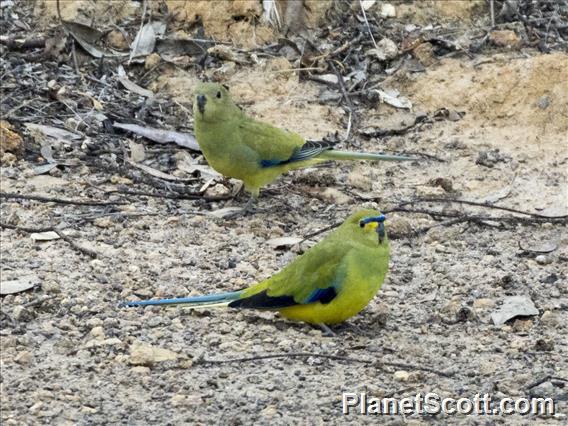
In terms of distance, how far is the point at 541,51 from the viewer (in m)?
9.60

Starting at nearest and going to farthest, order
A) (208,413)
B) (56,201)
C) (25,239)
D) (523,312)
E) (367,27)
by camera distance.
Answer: (208,413) → (523,312) → (25,239) → (56,201) → (367,27)

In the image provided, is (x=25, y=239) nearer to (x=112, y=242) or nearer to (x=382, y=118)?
(x=112, y=242)

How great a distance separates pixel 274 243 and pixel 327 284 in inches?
48.4

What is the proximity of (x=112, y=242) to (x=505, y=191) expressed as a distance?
8.77 feet

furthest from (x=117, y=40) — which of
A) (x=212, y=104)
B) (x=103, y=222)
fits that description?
(x=103, y=222)

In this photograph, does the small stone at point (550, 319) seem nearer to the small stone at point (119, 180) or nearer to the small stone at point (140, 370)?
the small stone at point (140, 370)

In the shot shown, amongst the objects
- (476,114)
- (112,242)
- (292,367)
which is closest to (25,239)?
(112,242)

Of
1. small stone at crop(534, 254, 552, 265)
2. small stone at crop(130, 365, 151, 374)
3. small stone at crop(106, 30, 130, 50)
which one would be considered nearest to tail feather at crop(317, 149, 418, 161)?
small stone at crop(534, 254, 552, 265)

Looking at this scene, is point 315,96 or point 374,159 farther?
point 315,96

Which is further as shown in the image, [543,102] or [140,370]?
[543,102]

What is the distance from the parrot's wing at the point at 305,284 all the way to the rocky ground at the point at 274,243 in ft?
0.52

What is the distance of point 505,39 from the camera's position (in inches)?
384

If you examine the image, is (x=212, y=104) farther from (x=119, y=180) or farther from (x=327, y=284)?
(x=327, y=284)

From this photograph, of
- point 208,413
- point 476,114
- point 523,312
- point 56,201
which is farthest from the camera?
point 476,114
